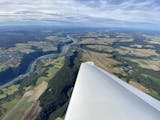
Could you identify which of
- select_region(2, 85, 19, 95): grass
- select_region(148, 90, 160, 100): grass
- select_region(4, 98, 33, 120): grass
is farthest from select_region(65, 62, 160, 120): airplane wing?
select_region(2, 85, 19, 95): grass

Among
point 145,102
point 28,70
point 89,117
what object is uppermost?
point 145,102

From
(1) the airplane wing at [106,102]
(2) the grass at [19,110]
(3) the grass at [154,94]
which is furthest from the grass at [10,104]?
(1) the airplane wing at [106,102]

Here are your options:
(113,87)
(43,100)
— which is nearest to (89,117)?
A: (113,87)

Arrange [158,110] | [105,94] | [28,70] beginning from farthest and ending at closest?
[28,70] → [105,94] → [158,110]

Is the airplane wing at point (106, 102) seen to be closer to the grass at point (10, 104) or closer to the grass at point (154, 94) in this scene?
the grass at point (10, 104)

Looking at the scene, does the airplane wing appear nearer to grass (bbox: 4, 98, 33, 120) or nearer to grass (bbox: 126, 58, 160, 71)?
grass (bbox: 4, 98, 33, 120)

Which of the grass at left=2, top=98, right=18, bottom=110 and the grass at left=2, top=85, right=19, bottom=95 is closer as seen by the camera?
the grass at left=2, top=98, right=18, bottom=110

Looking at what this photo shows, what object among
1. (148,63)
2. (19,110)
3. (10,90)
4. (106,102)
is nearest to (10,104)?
(19,110)

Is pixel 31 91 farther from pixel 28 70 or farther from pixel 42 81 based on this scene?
pixel 28 70
